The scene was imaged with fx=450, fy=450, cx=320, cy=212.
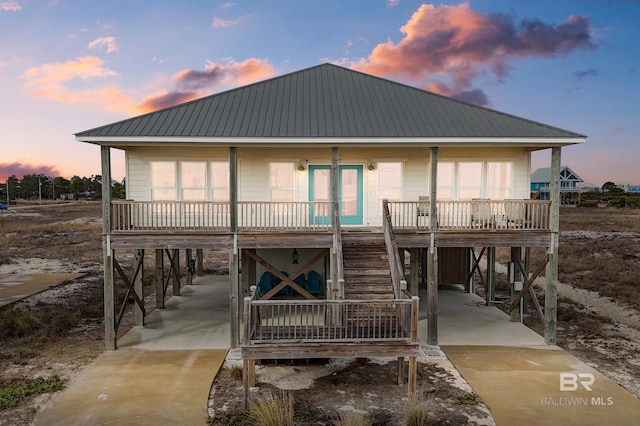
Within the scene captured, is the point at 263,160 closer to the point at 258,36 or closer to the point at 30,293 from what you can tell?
the point at 30,293

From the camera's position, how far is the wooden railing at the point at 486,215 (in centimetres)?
1503

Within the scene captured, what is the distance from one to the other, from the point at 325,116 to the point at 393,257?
18.5 feet

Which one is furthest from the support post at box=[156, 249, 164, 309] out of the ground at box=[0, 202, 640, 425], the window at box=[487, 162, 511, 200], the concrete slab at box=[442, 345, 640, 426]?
the window at box=[487, 162, 511, 200]

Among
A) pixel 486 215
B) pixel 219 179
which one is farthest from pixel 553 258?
pixel 219 179

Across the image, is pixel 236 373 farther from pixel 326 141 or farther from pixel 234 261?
pixel 326 141

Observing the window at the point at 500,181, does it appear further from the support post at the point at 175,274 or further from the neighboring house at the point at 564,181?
the neighboring house at the point at 564,181

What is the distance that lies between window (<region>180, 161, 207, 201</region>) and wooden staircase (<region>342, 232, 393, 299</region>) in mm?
5582

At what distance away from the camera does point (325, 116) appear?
15.9 meters

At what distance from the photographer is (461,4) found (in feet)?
91.1

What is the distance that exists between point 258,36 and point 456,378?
25.7 meters

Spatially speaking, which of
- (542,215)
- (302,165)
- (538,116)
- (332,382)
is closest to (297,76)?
(302,165)

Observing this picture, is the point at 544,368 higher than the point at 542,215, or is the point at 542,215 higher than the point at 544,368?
the point at 542,215

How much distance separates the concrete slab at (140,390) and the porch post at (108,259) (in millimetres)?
637

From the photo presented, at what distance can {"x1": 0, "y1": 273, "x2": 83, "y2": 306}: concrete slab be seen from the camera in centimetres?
2125
